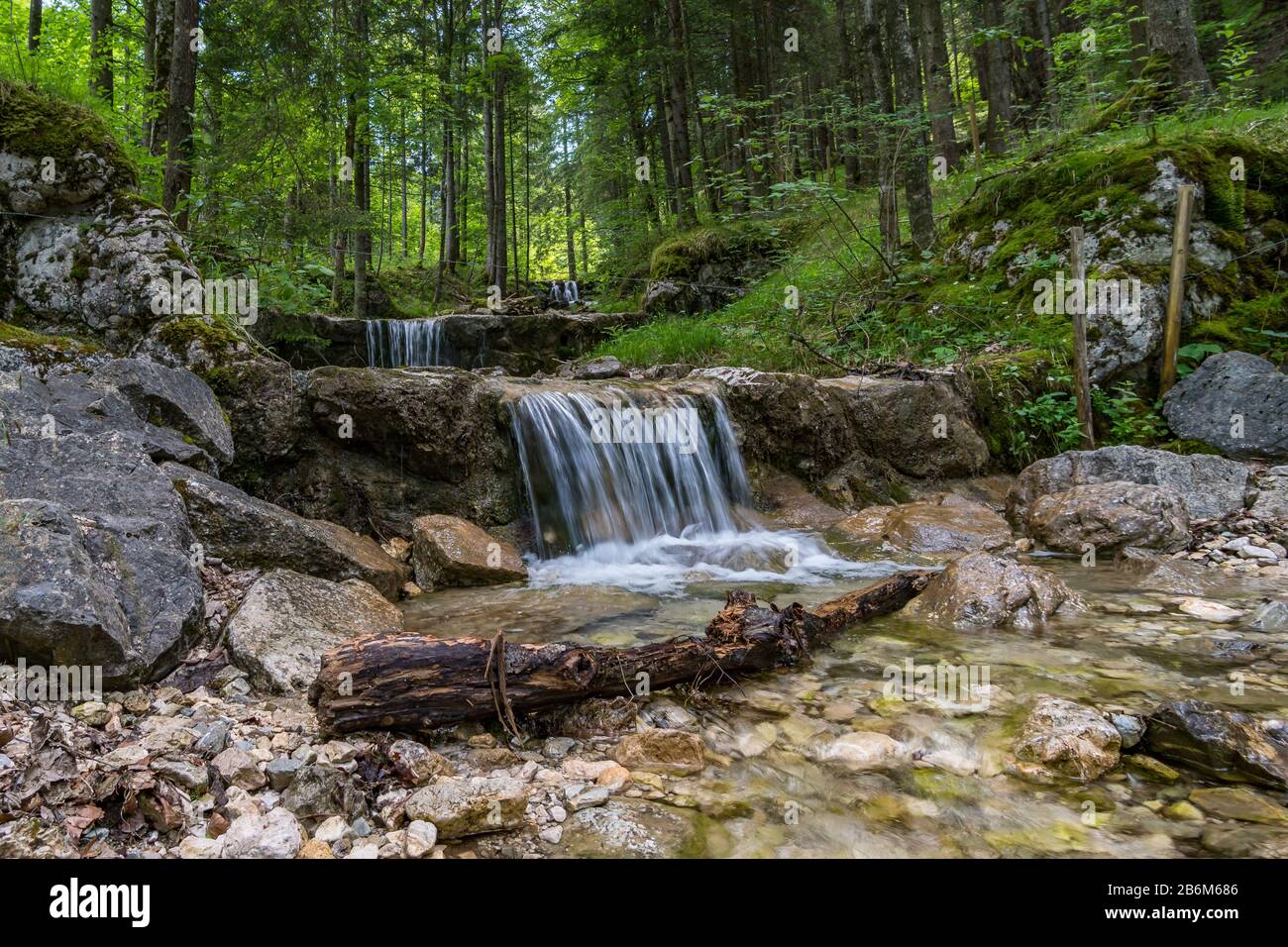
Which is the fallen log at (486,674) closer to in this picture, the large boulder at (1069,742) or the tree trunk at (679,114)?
the large boulder at (1069,742)

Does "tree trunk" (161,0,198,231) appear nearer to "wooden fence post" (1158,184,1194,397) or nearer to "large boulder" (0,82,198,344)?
"large boulder" (0,82,198,344)

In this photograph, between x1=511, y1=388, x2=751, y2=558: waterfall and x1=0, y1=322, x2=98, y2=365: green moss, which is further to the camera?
x1=511, y1=388, x2=751, y2=558: waterfall

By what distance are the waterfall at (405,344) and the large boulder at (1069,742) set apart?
10.7m

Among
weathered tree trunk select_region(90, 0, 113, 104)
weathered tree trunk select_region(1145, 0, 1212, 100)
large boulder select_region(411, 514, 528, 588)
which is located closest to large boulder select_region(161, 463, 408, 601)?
large boulder select_region(411, 514, 528, 588)

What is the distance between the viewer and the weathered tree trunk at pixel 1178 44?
1034 cm

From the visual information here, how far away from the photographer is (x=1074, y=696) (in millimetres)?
3160

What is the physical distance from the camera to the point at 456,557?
5.41 metres

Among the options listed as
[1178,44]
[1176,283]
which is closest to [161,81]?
[1176,283]

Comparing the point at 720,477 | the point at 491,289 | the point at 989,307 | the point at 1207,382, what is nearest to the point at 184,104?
the point at 720,477

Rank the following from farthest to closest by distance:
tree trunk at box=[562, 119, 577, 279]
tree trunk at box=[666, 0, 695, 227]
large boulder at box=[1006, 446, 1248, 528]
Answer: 1. tree trunk at box=[562, 119, 577, 279]
2. tree trunk at box=[666, 0, 695, 227]
3. large boulder at box=[1006, 446, 1248, 528]

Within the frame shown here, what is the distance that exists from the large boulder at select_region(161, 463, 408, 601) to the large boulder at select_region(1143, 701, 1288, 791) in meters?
4.56

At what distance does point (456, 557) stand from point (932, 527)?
4625 millimetres

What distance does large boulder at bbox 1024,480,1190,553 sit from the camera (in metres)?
5.57

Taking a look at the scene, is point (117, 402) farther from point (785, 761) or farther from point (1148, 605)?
point (1148, 605)
